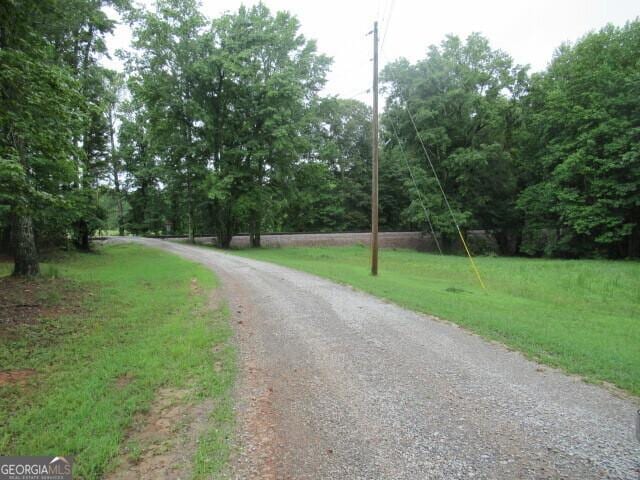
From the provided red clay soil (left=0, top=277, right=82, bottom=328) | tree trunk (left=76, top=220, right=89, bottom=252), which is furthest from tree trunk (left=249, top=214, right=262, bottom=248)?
red clay soil (left=0, top=277, right=82, bottom=328)

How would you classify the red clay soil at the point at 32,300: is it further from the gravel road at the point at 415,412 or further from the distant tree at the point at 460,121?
the distant tree at the point at 460,121

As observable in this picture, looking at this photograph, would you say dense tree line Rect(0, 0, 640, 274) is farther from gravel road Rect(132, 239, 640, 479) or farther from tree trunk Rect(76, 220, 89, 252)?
gravel road Rect(132, 239, 640, 479)

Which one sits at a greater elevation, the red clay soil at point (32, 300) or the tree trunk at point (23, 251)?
the tree trunk at point (23, 251)

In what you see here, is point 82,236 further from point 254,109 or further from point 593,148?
point 593,148

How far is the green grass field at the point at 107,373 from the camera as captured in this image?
3.12 metres

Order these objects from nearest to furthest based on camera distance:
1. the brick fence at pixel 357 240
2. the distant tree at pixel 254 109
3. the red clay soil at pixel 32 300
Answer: the red clay soil at pixel 32 300
the distant tree at pixel 254 109
the brick fence at pixel 357 240

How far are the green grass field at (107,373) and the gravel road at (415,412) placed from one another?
1.24 ft

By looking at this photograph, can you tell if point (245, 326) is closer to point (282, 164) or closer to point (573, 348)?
point (573, 348)

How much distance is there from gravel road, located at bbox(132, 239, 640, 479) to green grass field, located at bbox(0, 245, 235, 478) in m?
0.38

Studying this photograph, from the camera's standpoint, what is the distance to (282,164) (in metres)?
27.7

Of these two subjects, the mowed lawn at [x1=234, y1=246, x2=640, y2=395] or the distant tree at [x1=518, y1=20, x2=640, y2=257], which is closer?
the mowed lawn at [x1=234, y1=246, x2=640, y2=395]

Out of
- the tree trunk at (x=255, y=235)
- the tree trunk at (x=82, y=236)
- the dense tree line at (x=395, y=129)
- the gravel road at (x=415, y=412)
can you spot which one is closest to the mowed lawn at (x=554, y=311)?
the gravel road at (x=415, y=412)

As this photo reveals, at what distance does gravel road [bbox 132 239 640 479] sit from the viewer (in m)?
2.87

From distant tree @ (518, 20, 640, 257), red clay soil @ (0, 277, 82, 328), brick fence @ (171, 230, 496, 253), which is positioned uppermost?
distant tree @ (518, 20, 640, 257)
